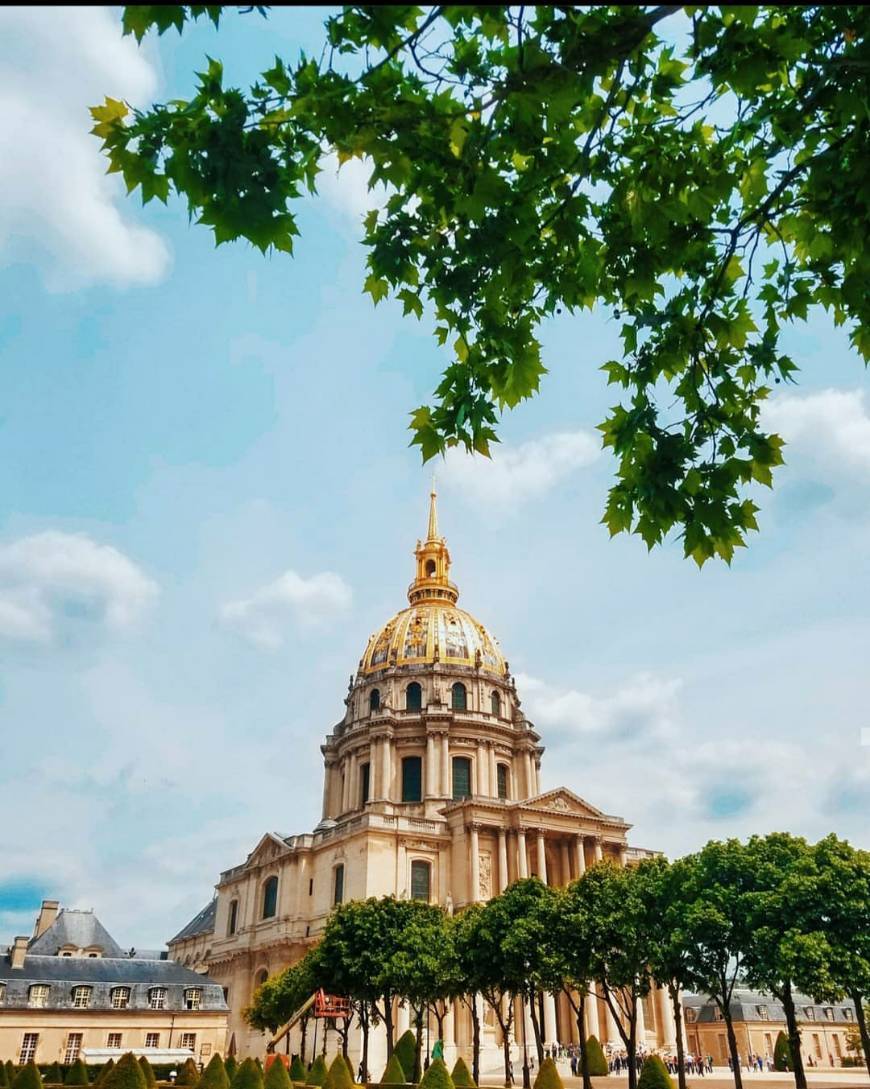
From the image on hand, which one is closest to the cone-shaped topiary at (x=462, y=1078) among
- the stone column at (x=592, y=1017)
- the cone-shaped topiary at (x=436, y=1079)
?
the cone-shaped topiary at (x=436, y=1079)

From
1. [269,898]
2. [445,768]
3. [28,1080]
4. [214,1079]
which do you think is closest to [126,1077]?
[28,1080]

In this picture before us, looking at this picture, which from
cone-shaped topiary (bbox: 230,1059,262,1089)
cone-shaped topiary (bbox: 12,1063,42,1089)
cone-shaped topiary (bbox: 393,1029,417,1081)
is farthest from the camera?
cone-shaped topiary (bbox: 393,1029,417,1081)

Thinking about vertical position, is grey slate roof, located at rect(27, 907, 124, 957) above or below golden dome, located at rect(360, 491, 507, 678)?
below

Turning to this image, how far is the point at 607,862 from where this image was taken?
4312 cm

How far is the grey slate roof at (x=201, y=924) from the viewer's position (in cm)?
9056

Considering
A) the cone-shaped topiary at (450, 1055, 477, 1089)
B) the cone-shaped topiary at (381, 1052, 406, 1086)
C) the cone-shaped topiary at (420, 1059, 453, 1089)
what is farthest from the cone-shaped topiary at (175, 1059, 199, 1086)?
the cone-shaped topiary at (420, 1059, 453, 1089)

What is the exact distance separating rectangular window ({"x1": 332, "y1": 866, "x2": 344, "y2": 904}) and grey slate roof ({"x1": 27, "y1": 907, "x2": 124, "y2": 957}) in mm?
22701

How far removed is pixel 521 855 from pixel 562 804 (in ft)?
18.1

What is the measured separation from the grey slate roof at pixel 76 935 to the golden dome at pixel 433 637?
100ft

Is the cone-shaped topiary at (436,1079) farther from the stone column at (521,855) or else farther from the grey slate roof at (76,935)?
the grey slate roof at (76,935)

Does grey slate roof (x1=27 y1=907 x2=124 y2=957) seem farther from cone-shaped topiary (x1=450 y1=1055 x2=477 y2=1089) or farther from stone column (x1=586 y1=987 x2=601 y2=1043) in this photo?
cone-shaped topiary (x1=450 y1=1055 x2=477 y2=1089)

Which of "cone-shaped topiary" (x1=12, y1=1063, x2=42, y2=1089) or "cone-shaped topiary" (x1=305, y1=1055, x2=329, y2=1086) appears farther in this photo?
"cone-shaped topiary" (x1=305, y1=1055, x2=329, y2=1086)

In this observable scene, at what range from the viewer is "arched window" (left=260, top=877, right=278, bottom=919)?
72.9m

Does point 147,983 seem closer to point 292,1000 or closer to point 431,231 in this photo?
point 292,1000
